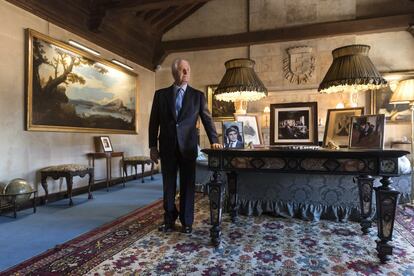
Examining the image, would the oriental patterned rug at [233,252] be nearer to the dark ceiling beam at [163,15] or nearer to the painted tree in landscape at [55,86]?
the painted tree in landscape at [55,86]

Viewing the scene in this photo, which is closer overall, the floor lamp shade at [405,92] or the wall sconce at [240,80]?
the wall sconce at [240,80]

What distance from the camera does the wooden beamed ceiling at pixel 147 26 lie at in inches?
217

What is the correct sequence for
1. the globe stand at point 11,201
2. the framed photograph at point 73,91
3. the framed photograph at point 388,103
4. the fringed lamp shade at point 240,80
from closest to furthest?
1. the fringed lamp shade at point 240,80
2. the globe stand at point 11,201
3. the framed photograph at point 73,91
4. the framed photograph at point 388,103

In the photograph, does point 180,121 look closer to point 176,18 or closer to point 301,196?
point 301,196

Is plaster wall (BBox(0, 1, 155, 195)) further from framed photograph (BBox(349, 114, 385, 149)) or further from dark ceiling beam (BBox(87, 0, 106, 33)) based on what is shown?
framed photograph (BBox(349, 114, 385, 149))

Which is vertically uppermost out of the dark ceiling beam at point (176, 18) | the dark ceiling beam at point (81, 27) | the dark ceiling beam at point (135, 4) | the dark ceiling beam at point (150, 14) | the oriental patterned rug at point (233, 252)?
the dark ceiling beam at point (176, 18)

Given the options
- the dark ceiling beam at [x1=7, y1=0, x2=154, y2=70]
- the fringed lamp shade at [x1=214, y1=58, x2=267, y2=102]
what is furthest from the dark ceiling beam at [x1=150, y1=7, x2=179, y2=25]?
the fringed lamp shade at [x1=214, y1=58, x2=267, y2=102]

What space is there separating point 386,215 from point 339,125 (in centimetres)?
113

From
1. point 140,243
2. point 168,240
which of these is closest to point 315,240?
point 168,240

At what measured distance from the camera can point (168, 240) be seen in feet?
9.05

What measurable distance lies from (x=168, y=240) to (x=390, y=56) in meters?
8.01

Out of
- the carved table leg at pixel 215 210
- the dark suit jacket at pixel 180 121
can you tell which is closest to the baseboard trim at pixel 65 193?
the dark suit jacket at pixel 180 121

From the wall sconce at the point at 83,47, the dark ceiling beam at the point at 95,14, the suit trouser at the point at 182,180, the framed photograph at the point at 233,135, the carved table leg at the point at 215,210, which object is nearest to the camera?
the carved table leg at the point at 215,210

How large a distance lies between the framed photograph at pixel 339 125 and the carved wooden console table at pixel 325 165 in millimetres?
617
